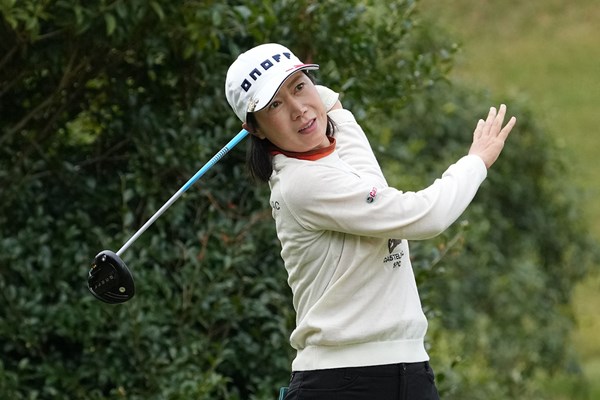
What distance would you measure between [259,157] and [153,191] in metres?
1.66

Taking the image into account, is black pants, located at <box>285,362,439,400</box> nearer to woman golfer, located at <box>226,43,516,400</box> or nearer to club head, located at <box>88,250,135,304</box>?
woman golfer, located at <box>226,43,516,400</box>

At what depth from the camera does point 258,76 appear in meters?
3.15

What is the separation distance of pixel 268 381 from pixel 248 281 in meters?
0.38

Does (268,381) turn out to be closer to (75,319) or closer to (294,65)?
(75,319)

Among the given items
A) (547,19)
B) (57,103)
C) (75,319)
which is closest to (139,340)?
(75,319)

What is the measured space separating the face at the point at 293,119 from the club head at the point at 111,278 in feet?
1.80

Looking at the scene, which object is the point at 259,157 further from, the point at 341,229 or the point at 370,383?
the point at 370,383

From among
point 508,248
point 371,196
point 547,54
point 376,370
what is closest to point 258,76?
point 371,196

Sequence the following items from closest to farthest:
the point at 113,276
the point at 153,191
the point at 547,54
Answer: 1. the point at 113,276
2. the point at 153,191
3. the point at 547,54

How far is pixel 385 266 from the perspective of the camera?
10.3 ft

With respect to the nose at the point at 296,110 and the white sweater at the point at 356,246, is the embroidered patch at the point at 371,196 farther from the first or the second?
the nose at the point at 296,110

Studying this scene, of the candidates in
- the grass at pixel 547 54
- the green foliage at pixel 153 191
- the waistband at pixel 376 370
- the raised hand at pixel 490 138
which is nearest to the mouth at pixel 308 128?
the raised hand at pixel 490 138

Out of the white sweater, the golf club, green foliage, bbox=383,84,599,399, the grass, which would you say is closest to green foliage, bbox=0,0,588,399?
the golf club

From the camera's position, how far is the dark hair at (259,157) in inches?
127
